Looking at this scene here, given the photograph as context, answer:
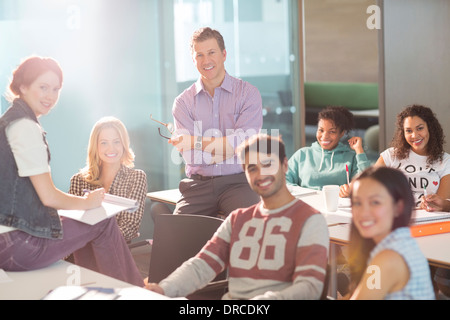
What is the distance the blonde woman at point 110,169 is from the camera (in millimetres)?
3725

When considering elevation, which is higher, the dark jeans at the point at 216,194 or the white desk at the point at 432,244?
the dark jeans at the point at 216,194

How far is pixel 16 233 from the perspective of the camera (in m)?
2.45

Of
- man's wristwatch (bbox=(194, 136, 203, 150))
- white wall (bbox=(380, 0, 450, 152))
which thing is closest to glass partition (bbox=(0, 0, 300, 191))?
white wall (bbox=(380, 0, 450, 152))

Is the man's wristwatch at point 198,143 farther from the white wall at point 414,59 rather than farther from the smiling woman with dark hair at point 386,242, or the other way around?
the white wall at point 414,59

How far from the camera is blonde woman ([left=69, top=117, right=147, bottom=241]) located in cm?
372

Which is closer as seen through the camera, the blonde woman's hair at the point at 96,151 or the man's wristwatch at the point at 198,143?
the man's wristwatch at the point at 198,143

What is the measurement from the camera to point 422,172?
3.58 metres

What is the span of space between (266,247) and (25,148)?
3.39 feet

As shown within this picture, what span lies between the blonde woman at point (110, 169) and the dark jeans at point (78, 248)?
779 millimetres

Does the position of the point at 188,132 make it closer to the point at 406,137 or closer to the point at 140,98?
the point at 406,137

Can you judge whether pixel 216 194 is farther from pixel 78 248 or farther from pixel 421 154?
pixel 421 154

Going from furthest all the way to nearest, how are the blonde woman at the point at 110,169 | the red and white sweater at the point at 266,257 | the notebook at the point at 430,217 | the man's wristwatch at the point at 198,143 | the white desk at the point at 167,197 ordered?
the white desk at the point at 167,197 → the blonde woman at the point at 110,169 → the man's wristwatch at the point at 198,143 → the notebook at the point at 430,217 → the red and white sweater at the point at 266,257
